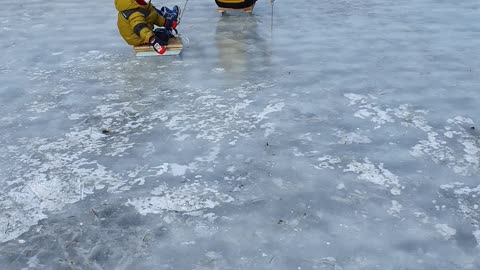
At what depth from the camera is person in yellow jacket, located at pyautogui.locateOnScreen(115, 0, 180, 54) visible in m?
5.66

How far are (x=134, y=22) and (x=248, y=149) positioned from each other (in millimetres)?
2498

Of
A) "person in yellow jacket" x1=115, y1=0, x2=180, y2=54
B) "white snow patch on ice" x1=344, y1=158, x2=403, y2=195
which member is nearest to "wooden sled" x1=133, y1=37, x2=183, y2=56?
"person in yellow jacket" x1=115, y1=0, x2=180, y2=54

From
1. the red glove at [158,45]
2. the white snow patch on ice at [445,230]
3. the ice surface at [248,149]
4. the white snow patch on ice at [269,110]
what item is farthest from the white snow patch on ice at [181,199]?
the red glove at [158,45]

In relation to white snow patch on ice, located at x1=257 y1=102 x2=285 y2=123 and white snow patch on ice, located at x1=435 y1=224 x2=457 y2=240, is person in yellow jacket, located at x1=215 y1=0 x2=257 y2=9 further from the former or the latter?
white snow patch on ice, located at x1=435 y1=224 x2=457 y2=240

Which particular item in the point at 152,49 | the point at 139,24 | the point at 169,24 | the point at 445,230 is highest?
the point at 139,24

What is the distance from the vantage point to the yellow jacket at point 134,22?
223 inches

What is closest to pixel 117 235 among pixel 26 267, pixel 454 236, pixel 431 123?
pixel 26 267

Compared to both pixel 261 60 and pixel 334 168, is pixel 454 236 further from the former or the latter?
pixel 261 60

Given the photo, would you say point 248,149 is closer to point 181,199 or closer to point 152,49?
point 181,199

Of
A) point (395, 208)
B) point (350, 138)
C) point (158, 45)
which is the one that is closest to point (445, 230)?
point (395, 208)

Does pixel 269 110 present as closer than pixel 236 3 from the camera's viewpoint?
Yes

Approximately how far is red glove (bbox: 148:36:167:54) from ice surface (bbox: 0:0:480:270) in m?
0.13

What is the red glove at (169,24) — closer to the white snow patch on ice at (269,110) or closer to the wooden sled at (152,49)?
the wooden sled at (152,49)

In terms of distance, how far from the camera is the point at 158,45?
5723 mm
